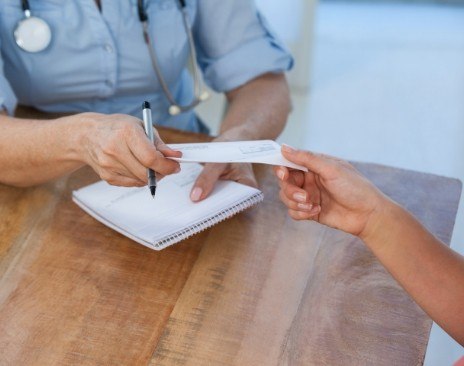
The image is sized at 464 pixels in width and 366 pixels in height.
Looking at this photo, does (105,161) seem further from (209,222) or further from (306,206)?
(306,206)

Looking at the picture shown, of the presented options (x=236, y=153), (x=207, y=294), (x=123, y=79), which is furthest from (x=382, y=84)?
(x=207, y=294)

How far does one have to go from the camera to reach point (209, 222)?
3.65 feet

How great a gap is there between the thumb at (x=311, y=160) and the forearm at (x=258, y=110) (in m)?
0.35

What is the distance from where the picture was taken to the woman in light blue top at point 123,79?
1.11 m

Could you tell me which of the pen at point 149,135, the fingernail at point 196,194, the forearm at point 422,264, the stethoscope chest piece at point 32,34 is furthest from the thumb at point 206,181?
the stethoscope chest piece at point 32,34

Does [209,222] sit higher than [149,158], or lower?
lower

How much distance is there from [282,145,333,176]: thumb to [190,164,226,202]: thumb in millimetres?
210

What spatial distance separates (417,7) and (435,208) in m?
2.81

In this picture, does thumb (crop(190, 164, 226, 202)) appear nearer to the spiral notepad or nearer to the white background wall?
the spiral notepad

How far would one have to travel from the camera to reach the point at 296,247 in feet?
3.62

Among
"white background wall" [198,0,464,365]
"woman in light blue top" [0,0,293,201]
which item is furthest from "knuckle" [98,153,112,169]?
"white background wall" [198,0,464,365]

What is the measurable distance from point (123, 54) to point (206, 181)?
1.35 feet

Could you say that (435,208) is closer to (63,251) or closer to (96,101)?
(63,251)

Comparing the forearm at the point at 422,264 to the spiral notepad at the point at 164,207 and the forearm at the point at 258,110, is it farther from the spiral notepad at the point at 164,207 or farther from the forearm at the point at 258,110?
the forearm at the point at 258,110
